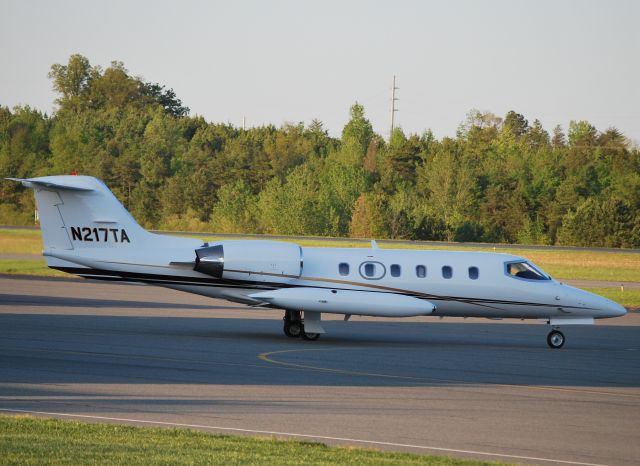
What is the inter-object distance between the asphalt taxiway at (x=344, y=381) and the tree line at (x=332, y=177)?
59058mm

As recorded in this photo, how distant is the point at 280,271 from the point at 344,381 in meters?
7.78

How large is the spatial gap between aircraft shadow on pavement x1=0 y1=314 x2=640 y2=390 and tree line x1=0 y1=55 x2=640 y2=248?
193ft

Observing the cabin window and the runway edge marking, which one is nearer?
the runway edge marking

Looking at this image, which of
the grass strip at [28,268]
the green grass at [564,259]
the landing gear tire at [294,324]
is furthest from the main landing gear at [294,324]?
the green grass at [564,259]

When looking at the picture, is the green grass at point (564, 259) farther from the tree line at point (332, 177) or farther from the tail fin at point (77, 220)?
the tail fin at point (77, 220)

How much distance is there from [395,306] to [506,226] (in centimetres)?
7335

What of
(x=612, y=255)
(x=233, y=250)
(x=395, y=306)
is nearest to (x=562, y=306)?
(x=395, y=306)

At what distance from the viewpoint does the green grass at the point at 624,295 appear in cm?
4422

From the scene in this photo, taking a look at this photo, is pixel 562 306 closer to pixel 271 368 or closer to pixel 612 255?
pixel 271 368

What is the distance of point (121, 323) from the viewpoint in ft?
98.7

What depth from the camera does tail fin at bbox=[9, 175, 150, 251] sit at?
89.2ft

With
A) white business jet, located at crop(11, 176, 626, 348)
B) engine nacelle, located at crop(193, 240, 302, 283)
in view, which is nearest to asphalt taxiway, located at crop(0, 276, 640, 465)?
white business jet, located at crop(11, 176, 626, 348)

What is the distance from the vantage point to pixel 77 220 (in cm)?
2731

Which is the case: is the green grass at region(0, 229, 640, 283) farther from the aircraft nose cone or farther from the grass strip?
the aircraft nose cone
